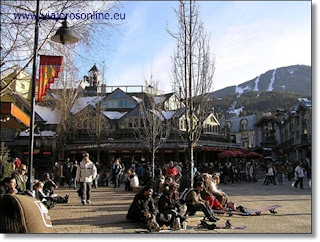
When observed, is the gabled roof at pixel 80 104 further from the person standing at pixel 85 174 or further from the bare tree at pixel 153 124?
the person standing at pixel 85 174

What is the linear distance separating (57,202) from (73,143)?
22.9 m

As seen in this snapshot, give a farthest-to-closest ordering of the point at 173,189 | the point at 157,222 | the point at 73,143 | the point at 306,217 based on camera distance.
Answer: the point at 73,143 → the point at 306,217 → the point at 173,189 → the point at 157,222

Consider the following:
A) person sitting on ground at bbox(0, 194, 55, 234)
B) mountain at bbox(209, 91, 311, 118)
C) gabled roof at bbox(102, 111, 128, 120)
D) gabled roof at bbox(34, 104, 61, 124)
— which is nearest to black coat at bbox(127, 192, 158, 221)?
person sitting on ground at bbox(0, 194, 55, 234)

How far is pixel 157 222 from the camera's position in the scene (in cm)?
764

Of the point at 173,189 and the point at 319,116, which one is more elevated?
the point at 319,116

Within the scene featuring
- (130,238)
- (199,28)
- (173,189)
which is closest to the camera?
(130,238)

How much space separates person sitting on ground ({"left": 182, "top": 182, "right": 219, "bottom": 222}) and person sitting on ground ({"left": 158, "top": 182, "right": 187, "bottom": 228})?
1.14 feet

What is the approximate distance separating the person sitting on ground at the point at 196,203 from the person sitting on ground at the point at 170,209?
35 centimetres

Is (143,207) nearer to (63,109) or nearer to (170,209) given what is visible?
(170,209)

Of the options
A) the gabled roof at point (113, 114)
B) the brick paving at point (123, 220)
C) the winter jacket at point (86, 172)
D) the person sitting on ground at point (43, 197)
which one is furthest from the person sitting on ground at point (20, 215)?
the gabled roof at point (113, 114)

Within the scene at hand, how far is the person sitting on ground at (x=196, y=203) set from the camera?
27.7 feet

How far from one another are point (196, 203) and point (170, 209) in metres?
0.99

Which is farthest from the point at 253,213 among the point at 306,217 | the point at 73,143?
the point at 73,143

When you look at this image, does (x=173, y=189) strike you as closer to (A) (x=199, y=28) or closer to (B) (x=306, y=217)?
(B) (x=306, y=217)
